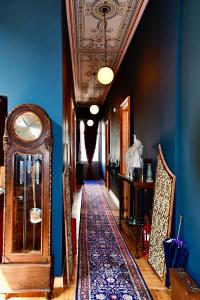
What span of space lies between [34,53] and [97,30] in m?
2.24

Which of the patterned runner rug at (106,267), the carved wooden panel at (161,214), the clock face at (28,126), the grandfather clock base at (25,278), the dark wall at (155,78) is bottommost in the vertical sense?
the patterned runner rug at (106,267)

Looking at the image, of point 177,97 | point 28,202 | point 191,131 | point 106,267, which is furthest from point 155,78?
point 106,267

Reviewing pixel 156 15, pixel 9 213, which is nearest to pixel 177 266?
pixel 9 213

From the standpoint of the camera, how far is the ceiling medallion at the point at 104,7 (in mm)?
3680

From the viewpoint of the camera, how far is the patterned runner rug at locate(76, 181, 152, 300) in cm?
249

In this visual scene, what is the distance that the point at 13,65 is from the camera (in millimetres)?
2682

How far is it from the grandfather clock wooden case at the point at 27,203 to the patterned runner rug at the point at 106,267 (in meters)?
0.52

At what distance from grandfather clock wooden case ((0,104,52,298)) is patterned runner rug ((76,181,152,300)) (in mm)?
518

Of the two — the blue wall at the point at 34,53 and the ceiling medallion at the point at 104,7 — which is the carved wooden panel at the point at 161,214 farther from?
the ceiling medallion at the point at 104,7

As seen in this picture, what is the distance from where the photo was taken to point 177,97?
8.78 feet

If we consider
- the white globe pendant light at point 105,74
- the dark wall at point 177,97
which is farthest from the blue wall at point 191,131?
the white globe pendant light at point 105,74

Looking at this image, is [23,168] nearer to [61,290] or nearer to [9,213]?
[9,213]

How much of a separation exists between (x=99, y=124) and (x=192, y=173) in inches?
397

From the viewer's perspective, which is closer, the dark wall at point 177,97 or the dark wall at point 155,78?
the dark wall at point 177,97
